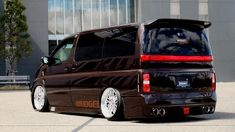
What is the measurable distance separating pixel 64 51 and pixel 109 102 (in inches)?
89.8

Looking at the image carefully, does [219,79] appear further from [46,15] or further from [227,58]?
[46,15]

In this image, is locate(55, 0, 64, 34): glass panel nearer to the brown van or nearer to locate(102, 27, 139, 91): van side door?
the brown van

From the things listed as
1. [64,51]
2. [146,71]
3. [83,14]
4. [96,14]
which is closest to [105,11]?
[96,14]

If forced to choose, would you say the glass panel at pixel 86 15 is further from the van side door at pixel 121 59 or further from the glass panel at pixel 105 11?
the van side door at pixel 121 59

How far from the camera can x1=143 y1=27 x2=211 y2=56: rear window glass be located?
9.55 meters

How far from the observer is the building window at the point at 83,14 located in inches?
1690

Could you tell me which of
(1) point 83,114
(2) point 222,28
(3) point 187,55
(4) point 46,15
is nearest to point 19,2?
(4) point 46,15

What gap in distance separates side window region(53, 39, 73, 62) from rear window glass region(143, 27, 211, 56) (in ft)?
8.14

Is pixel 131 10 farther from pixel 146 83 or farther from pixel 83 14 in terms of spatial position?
pixel 146 83

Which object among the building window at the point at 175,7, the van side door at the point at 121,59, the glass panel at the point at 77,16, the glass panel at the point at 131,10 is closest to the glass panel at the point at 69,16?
the glass panel at the point at 77,16

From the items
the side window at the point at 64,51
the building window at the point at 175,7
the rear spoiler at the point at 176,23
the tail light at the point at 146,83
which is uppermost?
the building window at the point at 175,7

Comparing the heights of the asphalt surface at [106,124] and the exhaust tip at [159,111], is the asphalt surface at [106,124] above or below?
below

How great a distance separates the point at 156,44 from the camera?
9578 mm

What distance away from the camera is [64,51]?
1188 cm
